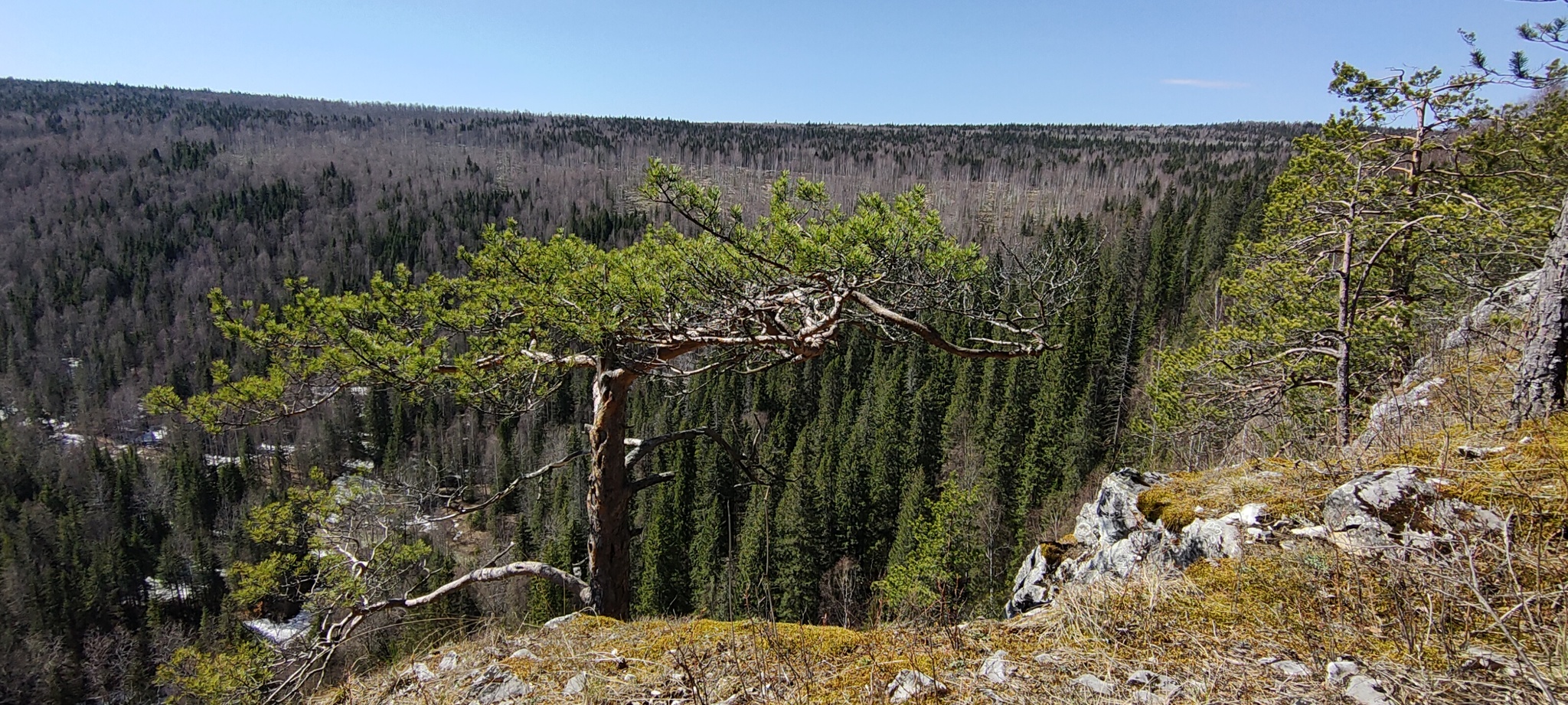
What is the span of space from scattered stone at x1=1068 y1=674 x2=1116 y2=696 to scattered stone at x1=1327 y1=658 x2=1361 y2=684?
0.62m

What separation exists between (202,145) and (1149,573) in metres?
193

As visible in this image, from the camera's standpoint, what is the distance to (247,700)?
5.45 meters

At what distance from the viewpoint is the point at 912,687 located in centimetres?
255

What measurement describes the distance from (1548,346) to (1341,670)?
11.3 feet

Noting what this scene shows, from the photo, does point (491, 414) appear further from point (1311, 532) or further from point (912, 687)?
point (1311, 532)

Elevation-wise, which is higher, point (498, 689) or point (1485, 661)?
point (1485, 661)

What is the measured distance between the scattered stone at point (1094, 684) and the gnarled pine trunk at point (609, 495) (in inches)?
168

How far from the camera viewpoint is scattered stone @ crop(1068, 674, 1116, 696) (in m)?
2.31

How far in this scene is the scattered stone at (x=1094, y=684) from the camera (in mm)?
2309

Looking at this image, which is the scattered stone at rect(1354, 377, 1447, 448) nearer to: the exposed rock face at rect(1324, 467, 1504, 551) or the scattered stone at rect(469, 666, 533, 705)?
the exposed rock face at rect(1324, 467, 1504, 551)

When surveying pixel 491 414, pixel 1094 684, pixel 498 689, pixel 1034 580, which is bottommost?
pixel 1034 580

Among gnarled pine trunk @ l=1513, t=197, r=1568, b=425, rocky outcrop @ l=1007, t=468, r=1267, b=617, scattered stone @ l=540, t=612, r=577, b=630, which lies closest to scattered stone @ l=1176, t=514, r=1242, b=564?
rocky outcrop @ l=1007, t=468, r=1267, b=617

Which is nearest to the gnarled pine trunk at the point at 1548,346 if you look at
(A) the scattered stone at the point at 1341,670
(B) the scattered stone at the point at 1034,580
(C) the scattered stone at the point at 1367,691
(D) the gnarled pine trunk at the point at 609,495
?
(B) the scattered stone at the point at 1034,580

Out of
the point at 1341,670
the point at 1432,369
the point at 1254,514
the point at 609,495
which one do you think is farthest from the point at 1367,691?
the point at 1432,369
